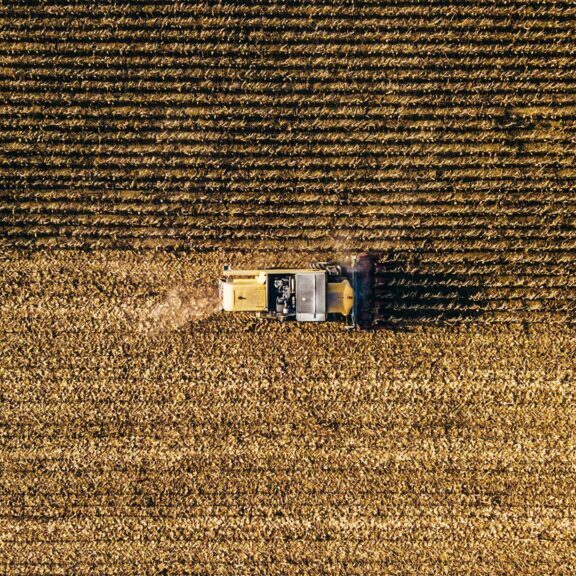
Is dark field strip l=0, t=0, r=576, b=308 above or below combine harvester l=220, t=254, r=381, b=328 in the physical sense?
above

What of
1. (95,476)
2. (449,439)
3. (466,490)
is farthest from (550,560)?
(95,476)

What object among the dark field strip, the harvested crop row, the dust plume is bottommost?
the harvested crop row

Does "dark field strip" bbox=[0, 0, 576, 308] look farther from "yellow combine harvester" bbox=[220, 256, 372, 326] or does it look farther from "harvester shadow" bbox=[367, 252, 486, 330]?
"yellow combine harvester" bbox=[220, 256, 372, 326]

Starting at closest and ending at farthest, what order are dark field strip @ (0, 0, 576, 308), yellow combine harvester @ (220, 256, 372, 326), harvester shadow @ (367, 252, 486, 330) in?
yellow combine harvester @ (220, 256, 372, 326)
dark field strip @ (0, 0, 576, 308)
harvester shadow @ (367, 252, 486, 330)

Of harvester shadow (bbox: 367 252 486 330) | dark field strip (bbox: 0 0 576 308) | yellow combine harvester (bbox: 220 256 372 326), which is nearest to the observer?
yellow combine harvester (bbox: 220 256 372 326)

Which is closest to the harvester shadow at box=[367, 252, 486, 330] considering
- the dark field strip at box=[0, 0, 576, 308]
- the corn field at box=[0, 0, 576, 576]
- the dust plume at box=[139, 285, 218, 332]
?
the corn field at box=[0, 0, 576, 576]

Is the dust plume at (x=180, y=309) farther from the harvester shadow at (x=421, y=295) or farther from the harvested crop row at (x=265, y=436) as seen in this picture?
the harvester shadow at (x=421, y=295)

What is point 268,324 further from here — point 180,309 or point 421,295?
point 421,295

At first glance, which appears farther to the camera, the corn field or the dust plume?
the dust plume
